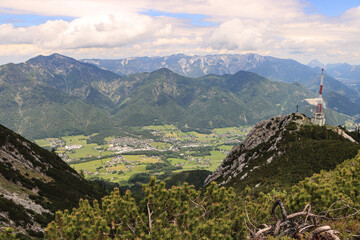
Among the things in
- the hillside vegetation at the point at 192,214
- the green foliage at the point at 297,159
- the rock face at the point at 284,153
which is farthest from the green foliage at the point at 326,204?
the rock face at the point at 284,153

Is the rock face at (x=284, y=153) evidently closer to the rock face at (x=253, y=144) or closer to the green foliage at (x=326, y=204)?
the rock face at (x=253, y=144)

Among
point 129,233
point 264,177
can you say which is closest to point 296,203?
point 129,233

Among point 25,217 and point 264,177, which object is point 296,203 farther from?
point 264,177

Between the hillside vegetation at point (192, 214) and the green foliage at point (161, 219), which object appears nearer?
the hillside vegetation at point (192, 214)

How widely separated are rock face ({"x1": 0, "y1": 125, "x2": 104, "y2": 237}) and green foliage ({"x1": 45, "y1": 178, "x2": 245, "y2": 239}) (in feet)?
81.5

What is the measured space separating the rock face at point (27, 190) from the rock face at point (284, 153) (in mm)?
63939

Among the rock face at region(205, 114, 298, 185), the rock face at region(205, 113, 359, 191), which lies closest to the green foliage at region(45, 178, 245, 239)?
the rock face at region(205, 113, 359, 191)

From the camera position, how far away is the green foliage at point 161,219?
2022cm

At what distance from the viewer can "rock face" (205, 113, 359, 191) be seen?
87250 mm

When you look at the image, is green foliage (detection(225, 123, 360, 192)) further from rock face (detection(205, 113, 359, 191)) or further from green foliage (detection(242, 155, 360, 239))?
green foliage (detection(242, 155, 360, 239))

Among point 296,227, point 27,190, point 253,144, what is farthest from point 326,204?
point 253,144

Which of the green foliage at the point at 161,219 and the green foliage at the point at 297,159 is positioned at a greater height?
the green foliage at the point at 161,219

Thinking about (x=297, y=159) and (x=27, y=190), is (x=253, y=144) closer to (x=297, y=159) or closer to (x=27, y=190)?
(x=297, y=159)

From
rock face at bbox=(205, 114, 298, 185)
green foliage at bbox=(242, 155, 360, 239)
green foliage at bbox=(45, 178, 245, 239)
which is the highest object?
green foliage at bbox=(242, 155, 360, 239)
